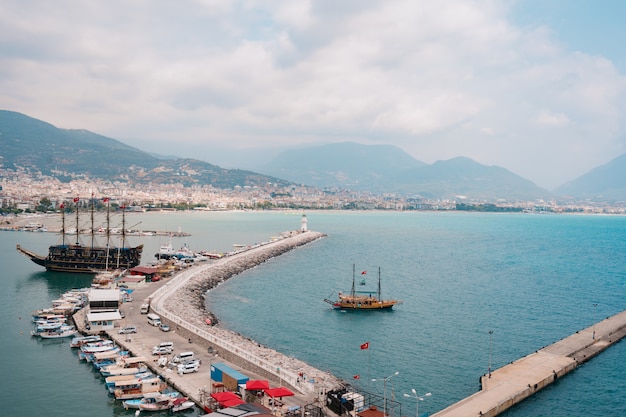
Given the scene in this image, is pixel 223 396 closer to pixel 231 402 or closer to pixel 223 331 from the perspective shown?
pixel 231 402

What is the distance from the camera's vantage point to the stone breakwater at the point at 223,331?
63.1 ft

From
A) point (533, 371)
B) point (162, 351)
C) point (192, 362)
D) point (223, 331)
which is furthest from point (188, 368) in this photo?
point (533, 371)

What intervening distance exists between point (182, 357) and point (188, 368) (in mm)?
1237

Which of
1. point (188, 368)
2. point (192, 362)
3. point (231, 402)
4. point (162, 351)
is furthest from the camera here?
point (162, 351)

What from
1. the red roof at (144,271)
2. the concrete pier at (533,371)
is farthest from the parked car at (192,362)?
the red roof at (144,271)

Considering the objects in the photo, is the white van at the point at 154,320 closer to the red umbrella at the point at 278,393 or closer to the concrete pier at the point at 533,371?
the red umbrella at the point at 278,393

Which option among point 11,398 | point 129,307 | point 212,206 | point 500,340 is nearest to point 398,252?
point 500,340

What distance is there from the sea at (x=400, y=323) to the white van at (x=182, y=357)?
9.56 ft

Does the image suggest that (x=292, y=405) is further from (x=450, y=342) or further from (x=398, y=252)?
(x=398, y=252)

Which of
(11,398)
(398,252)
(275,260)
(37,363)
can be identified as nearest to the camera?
(11,398)

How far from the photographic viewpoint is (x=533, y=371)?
21594mm

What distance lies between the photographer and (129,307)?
29.9m

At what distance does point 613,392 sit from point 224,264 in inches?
1396

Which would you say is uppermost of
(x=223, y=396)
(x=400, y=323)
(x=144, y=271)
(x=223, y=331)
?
(x=144, y=271)
